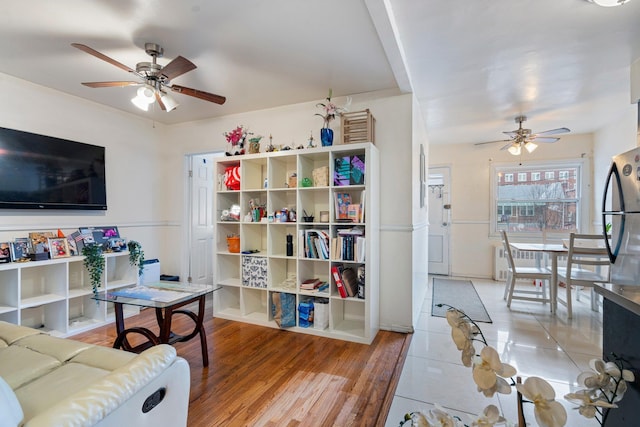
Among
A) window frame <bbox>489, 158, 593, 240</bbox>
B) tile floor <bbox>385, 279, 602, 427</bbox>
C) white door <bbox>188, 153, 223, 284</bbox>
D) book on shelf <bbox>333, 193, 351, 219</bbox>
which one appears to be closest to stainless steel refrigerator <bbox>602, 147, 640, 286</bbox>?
tile floor <bbox>385, 279, 602, 427</bbox>

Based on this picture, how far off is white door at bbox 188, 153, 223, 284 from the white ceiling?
1.06 m

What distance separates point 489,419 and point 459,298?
3.85 metres

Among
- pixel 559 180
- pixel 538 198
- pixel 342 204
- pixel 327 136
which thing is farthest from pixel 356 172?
pixel 559 180

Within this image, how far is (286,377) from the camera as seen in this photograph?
2.14m

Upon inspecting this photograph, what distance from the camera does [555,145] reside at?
4770 millimetres

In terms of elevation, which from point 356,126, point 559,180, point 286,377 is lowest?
point 286,377

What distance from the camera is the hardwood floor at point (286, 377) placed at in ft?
5.70

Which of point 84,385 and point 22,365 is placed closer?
point 84,385

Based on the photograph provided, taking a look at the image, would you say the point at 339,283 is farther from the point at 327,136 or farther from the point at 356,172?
the point at 327,136

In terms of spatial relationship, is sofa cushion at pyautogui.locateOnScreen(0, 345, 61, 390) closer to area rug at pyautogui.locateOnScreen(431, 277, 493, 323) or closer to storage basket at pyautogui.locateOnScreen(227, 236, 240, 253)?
storage basket at pyautogui.locateOnScreen(227, 236, 240, 253)

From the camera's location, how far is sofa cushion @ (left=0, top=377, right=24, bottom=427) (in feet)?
2.49

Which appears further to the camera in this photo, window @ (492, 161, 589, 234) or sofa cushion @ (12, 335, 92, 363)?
window @ (492, 161, 589, 234)

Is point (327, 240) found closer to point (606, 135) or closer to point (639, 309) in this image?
point (639, 309)

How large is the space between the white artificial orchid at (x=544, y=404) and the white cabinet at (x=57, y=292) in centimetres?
349
